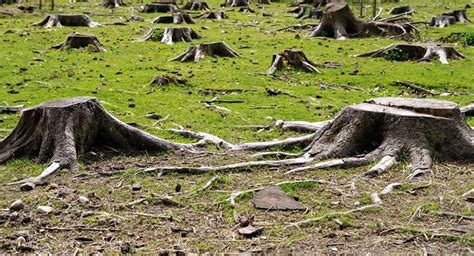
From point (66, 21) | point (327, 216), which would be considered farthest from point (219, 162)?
point (66, 21)

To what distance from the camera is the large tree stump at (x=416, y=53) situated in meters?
20.4

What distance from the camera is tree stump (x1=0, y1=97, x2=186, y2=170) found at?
903 centimetres

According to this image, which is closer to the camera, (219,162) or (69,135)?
(69,135)

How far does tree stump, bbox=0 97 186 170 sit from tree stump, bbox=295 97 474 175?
2.55 metres

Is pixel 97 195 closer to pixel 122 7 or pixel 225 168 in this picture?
pixel 225 168

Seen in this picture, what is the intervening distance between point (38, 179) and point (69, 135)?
107 centimetres

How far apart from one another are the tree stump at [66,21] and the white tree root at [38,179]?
74.7 feet

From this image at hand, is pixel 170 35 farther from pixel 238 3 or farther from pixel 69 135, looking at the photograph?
pixel 238 3

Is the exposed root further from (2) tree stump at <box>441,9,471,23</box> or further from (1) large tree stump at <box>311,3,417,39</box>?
(2) tree stump at <box>441,9,471,23</box>

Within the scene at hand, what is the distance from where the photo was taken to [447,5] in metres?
41.8

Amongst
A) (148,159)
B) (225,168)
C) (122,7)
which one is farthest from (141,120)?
(122,7)

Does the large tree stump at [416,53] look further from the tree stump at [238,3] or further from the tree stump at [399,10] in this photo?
the tree stump at [238,3]

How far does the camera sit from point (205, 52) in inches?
837

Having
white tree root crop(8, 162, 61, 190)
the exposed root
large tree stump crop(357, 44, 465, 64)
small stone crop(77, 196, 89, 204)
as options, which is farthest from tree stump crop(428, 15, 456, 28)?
small stone crop(77, 196, 89, 204)
